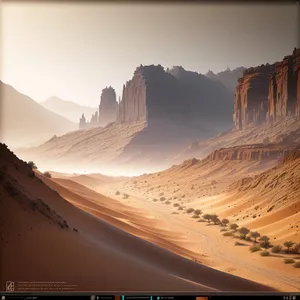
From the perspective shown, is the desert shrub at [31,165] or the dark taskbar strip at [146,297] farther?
the desert shrub at [31,165]

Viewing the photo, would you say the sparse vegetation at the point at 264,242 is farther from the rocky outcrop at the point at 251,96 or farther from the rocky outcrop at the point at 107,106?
the rocky outcrop at the point at 107,106

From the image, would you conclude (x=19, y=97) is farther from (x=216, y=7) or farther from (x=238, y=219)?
(x=238, y=219)

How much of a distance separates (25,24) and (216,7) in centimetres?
409

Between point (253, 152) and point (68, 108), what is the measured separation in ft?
16.5

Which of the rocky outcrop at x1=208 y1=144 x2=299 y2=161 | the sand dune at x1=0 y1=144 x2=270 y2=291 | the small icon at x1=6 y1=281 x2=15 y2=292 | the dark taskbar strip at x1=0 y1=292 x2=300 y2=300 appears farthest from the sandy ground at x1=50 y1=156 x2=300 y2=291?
the small icon at x1=6 y1=281 x2=15 y2=292

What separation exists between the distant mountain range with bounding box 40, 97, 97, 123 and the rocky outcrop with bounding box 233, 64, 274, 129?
361 centimetres

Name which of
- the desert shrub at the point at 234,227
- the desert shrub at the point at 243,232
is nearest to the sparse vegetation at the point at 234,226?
the desert shrub at the point at 234,227

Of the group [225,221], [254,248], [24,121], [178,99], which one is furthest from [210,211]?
[24,121]

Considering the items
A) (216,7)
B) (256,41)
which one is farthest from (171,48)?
(256,41)

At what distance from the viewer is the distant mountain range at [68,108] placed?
7.03 meters

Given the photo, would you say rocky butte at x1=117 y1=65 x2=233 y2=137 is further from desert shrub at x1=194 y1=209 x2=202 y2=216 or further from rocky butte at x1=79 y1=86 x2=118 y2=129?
desert shrub at x1=194 y1=209 x2=202 y2=216

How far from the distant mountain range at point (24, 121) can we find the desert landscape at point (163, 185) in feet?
0.10

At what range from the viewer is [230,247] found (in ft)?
22.8

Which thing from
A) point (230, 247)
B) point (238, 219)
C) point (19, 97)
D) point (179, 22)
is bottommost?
point (230, 247)
